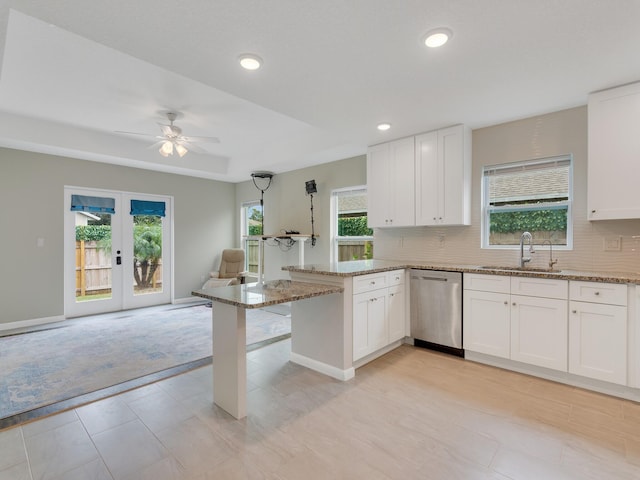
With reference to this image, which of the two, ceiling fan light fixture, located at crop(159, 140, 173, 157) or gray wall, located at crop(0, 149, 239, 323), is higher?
→ ceiling fan light fixture, located at crop(159, 140, 173, 157)

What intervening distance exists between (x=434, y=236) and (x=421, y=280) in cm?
68

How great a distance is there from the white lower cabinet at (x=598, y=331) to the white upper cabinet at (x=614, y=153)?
0.67 meters

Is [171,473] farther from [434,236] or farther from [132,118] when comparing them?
[132,118]

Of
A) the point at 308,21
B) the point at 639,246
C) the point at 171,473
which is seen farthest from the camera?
the point at 639,246

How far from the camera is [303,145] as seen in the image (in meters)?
4.71

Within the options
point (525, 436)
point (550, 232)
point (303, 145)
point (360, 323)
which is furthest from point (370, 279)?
point (303, 145)

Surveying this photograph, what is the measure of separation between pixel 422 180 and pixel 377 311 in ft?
5.25

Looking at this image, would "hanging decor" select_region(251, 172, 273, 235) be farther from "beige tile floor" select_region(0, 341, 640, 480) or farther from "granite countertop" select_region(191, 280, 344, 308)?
"beige tile floor" select_region(0, 341, 640, 480)

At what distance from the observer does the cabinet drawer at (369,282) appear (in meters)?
2.87

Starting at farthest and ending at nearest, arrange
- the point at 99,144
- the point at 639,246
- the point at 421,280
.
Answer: the point at 99,144 → the point at 421,280 → the point at 639,246

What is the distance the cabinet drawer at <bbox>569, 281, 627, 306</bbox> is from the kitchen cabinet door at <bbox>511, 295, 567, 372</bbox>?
4.7 inches

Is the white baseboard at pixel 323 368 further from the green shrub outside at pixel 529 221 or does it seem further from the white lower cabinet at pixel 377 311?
the green shrub outside at pixel 529 221

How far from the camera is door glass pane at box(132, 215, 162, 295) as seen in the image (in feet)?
18.5

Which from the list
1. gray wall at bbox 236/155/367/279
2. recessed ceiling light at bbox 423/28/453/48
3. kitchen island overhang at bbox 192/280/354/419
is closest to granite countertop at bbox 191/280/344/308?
kitchen island overhang at bbox 192/280/354/419
